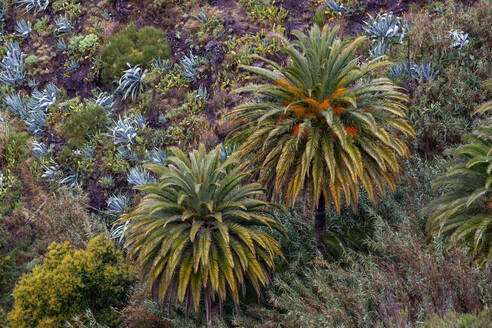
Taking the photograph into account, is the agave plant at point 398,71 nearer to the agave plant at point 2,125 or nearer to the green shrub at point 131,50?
the green shrub at point 131,50

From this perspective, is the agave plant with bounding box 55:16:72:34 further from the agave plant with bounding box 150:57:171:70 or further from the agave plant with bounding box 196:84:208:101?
the agave plant with bounding box 196:84:208:101

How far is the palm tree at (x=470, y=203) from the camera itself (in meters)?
5.69

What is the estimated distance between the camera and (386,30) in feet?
34.9

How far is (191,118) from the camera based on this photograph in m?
11.7

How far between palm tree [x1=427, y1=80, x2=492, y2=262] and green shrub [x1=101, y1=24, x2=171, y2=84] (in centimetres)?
967

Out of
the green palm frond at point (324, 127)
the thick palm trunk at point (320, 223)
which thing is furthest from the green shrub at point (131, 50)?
the thick palm trunk at point (320, 223)

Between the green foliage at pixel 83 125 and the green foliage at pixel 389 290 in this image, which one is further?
the green foliage at pixel 83 125

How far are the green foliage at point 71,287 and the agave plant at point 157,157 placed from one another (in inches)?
111

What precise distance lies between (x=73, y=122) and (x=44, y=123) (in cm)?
144

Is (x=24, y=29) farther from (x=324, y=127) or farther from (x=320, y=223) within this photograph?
(x=320, y=223)

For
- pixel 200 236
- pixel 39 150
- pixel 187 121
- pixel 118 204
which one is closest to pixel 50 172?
pixel 39 150

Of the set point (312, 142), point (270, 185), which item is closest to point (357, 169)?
point (312, 142)

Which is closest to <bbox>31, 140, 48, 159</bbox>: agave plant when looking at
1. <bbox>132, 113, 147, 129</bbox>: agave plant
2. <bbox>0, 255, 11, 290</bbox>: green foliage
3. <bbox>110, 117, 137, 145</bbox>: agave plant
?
<bbox>110, 117, 137, 145</bbox>: agave plant

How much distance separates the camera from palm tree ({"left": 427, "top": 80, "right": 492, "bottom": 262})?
18.7ft
